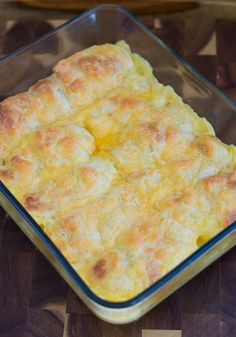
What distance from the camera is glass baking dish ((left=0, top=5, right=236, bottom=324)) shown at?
1.70m

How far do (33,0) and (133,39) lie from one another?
535 mm

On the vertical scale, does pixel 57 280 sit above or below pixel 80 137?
below

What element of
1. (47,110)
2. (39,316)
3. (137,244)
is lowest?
(39,316)

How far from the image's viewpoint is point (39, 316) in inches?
74.3

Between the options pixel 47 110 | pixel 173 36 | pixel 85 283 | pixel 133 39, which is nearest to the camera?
pixel 85 283

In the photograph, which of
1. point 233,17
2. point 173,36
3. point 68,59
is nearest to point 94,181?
point 68,59

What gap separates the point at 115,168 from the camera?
6.52ft

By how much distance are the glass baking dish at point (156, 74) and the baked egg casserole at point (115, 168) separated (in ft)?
0.16

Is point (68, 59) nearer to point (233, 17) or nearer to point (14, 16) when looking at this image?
point (14, 16)

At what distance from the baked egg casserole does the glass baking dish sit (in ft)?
0.16

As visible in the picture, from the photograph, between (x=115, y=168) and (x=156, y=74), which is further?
(x=156, y=74)

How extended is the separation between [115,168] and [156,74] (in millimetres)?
462

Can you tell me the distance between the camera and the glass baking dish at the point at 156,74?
1.70 meters

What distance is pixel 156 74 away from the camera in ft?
7.48
